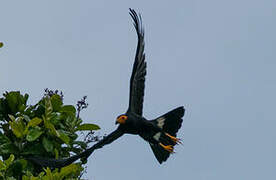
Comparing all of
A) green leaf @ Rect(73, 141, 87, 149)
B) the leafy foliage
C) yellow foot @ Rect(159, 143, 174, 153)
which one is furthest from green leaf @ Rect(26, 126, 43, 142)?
yellow foot @ Rect(159, 143, 174, 153)

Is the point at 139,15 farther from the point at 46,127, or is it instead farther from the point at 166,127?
the point at 46,127

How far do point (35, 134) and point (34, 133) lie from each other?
2cm

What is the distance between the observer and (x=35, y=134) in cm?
550

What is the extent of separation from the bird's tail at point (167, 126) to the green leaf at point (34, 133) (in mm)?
2660

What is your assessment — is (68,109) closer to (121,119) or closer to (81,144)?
(81,144)

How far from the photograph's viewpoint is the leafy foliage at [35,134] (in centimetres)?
529

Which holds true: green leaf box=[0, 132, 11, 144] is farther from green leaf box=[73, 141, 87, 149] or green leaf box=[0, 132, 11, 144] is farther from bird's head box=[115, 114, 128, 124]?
bird's head box=[115, 114, 128, 124]

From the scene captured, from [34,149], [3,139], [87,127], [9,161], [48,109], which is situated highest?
[48,109]

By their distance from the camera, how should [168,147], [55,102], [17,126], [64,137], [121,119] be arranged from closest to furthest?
[17,126] → [64,137] → [55,102] → [121,119] → [168,147]

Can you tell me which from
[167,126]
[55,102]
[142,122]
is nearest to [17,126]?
[55,102]

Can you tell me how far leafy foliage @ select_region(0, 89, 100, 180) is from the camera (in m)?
5.29

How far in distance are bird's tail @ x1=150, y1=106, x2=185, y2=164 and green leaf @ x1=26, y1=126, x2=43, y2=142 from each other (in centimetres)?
266

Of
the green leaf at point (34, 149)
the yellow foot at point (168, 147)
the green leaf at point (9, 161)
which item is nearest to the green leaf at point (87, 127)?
the green leaf at point (34, 149)

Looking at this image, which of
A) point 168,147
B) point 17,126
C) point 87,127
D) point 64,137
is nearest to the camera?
point 17,126
